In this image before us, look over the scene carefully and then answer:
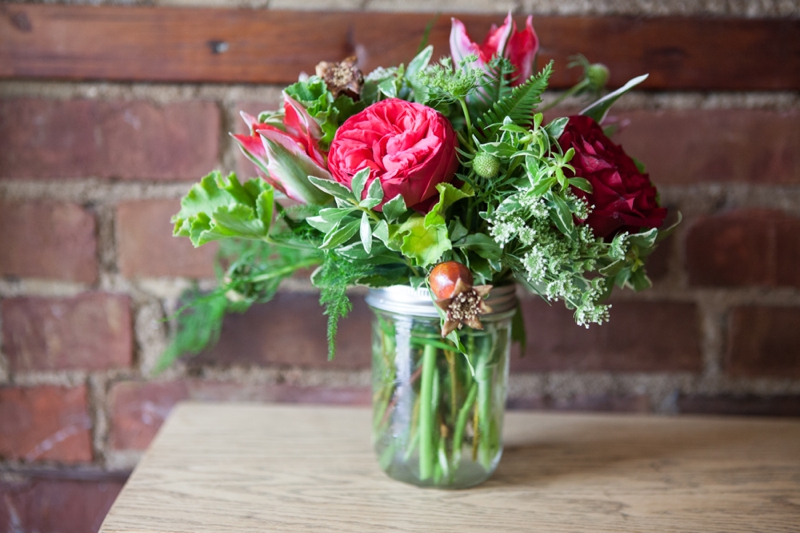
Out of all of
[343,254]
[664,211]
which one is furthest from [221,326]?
[664,211]

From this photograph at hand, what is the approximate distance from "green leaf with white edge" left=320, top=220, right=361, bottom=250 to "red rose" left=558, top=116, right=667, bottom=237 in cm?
17

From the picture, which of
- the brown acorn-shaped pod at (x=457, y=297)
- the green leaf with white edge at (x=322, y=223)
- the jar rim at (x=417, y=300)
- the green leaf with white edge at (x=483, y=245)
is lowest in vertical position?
the jar rim at (x=417, y=300)

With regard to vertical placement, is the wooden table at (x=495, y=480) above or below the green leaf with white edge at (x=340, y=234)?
below

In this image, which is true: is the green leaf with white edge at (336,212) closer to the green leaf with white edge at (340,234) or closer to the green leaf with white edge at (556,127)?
the green leaf with white edge at (340,234)

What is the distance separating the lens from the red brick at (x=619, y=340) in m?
0.74

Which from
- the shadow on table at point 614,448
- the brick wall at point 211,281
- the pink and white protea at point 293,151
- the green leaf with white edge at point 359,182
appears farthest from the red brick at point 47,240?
the shadow on table at point 614,448

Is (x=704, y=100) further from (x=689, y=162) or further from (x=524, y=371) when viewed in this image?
(x=524, y=371)

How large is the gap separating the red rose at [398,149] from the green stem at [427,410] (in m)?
0.17

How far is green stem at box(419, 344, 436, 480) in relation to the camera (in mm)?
529

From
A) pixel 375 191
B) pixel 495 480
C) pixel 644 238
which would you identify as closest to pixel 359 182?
pixel 375 191

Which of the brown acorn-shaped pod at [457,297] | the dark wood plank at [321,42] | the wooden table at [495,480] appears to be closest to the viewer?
the brown acorn-shaped pod at [457,297]

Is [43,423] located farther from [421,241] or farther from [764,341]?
[764,341]

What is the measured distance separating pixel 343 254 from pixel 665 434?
0.47 metres

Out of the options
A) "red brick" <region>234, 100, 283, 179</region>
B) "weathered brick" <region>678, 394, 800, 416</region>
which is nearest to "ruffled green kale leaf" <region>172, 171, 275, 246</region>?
"red brick" <region>234, 100, 283, 179</region>
